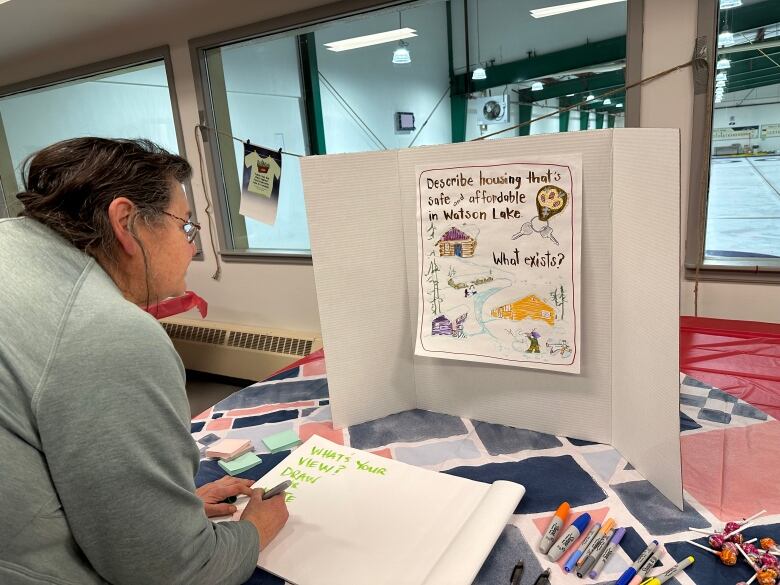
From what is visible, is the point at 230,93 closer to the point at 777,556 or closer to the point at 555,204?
the point at 555,204

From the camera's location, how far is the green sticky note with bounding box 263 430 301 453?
1.01 m

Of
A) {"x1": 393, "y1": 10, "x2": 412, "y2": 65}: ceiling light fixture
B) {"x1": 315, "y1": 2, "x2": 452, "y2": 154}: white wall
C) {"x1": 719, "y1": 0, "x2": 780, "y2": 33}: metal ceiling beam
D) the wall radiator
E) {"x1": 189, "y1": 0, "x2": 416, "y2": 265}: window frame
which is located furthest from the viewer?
the wall radiator

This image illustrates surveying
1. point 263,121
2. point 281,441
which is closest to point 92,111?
point 263,121

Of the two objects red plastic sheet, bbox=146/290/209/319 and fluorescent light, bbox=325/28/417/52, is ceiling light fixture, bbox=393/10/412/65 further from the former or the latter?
red plastic sheet, bbox=146/290/209/319

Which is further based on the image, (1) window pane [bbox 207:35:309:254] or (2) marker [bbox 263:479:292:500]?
(1) window pane [bbox 207:35:309:254]

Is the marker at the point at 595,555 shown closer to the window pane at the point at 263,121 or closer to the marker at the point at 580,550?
the marker at the point at 580,550

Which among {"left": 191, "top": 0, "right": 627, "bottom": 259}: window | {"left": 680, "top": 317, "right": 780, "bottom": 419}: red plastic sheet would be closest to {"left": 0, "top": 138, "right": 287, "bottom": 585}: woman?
{"left": 680, "top": 317, "right": 780, "bottom": 419}: red plastic sheet

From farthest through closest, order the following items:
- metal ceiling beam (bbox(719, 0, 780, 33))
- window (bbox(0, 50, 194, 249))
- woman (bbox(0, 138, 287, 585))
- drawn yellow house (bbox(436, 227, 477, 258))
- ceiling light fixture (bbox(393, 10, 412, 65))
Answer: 1. window (bbox(0, 50, 194, 249))
2. ceiling light fixture (bbox(393, 10, 412, 65))
3. metal ceiling beam (bbox(719, 0, 780, 33))
4. drawn yellow house (bbox(436, 227, 477, 258))
5. woman (bbox(0, 138, 287, 585))

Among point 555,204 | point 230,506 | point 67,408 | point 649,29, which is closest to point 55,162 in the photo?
point 67,408

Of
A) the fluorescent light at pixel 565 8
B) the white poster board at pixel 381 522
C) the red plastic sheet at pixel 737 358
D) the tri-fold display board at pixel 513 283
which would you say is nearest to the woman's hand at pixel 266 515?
the white poster board at pixel 381 522

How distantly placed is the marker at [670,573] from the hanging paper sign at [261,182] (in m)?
2.10

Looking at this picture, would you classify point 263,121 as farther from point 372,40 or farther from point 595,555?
point 595,555

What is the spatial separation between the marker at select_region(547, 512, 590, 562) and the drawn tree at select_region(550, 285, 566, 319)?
323 millimetres

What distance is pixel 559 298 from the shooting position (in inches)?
35.8
